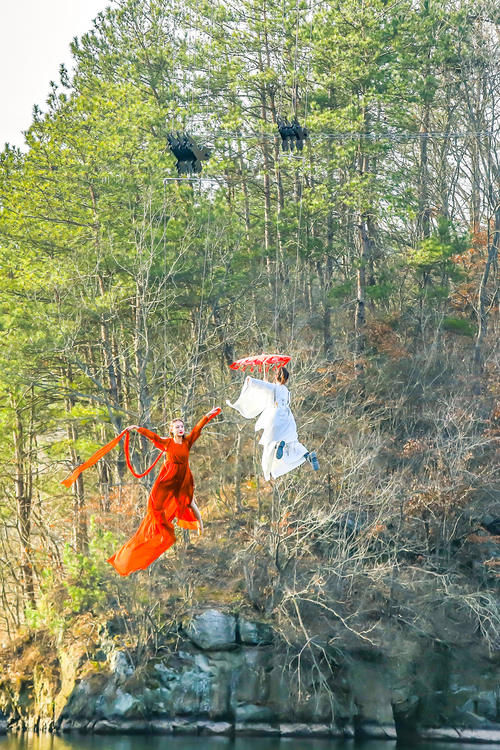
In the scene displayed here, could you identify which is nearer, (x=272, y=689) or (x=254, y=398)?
(x=254, y=398)

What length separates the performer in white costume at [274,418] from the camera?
1246cm

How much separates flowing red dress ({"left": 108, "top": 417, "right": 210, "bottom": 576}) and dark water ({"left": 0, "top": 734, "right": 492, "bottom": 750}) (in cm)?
1220

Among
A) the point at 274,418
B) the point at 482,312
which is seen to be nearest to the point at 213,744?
the point at 274,418

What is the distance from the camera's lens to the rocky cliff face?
23.2 metres

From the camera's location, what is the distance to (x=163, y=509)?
11.7m

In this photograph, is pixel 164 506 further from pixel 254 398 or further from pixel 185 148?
pixel 185 148

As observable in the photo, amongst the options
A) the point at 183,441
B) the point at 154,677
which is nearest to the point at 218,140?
the point at 154,677

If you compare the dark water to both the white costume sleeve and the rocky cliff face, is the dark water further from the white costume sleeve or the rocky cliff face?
the white costume sleeve

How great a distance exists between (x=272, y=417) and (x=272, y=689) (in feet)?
40.8

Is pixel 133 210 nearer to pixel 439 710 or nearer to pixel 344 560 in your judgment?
pixel 344 560

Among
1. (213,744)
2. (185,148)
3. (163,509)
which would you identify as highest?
(185,148)

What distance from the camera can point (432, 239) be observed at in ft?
92.5

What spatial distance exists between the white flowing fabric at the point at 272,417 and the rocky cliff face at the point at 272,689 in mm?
10822

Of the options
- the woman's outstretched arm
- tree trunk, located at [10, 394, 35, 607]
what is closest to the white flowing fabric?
the woman's outstretched arm
